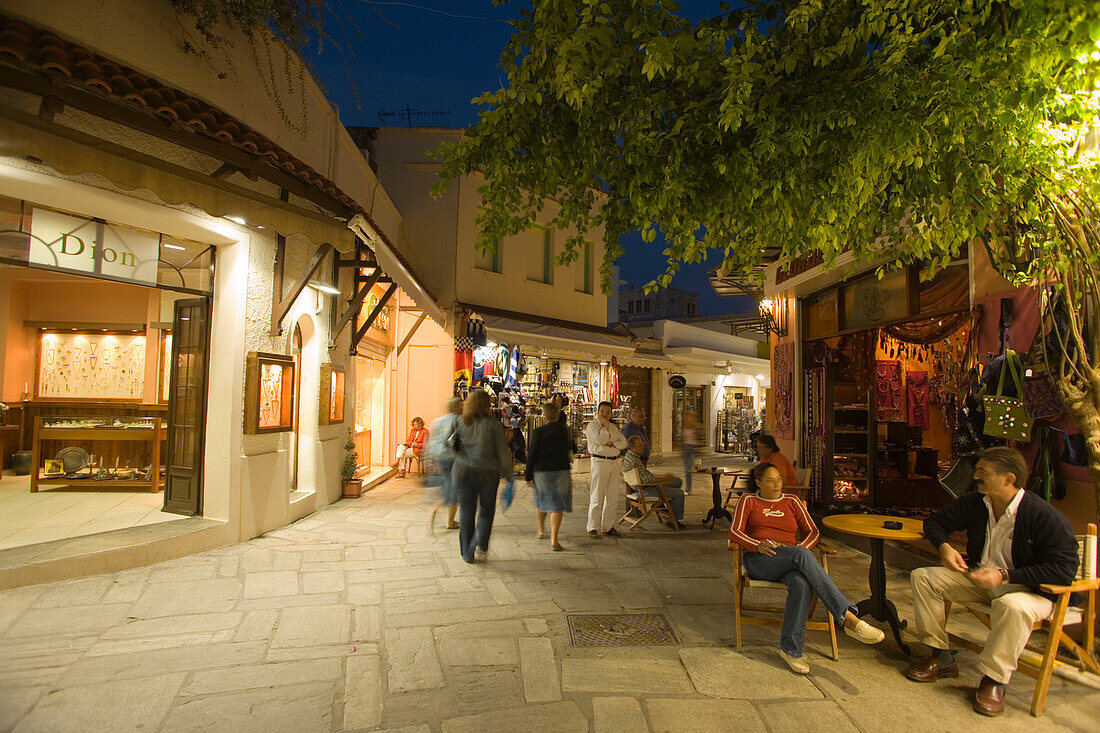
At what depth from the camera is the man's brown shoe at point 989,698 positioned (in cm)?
324

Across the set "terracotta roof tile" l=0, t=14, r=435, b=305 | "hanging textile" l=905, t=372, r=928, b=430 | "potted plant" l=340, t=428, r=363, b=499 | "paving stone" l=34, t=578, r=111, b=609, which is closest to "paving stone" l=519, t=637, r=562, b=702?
"paving stone" l=34, t=578, r=111, b=609

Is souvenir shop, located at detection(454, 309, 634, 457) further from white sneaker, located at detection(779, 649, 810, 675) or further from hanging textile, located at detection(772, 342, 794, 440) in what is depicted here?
white sneaker, located at detection(779, 649, 810, 675)

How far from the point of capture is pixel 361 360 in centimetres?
1101

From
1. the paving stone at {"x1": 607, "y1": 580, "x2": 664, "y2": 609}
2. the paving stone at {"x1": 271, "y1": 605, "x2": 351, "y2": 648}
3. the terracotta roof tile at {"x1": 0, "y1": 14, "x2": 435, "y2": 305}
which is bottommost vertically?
the paving stone at {"x1": 271, "y1": 605, "x2": 351, "y2": 648}

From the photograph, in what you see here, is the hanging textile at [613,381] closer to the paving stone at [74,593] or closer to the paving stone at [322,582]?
the paving stone at [322,582]

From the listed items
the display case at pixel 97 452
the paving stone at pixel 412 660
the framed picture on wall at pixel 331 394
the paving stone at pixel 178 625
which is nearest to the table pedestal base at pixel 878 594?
the paving stone at pixel 412 660

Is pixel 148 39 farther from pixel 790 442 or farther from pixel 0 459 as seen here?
pixel 790 442

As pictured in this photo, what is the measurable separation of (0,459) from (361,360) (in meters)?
5.36

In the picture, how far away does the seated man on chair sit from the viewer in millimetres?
7844

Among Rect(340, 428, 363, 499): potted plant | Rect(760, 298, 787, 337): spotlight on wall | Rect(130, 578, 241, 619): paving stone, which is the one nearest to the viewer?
Rect(130, 578, 241, 619): paving stone

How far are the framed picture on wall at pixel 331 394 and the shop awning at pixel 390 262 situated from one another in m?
1.58

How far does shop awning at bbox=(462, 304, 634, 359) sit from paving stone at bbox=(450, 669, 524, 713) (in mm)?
9494

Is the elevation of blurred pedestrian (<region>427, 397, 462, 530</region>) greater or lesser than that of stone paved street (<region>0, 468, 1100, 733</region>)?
greater

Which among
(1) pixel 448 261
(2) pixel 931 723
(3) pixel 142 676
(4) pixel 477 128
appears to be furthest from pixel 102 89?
(1) pixel 448 261
